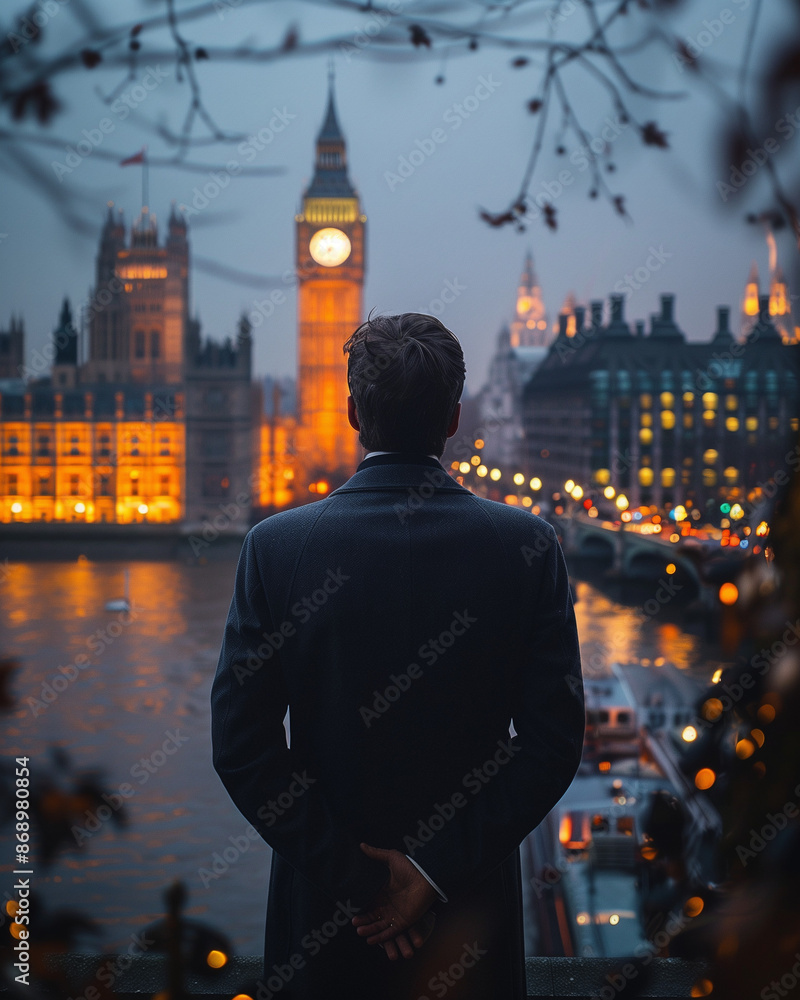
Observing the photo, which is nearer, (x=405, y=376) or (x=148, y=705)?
(x=405, y=376)

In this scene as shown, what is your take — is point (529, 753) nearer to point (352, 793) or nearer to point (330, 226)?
point (352, 793)

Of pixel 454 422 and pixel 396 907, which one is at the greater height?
pixel 454 422

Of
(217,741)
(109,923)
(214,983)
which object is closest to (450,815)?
(217,741)

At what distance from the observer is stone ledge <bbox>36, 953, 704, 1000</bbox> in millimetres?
1336

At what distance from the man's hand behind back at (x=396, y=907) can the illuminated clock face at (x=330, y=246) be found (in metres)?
41.6

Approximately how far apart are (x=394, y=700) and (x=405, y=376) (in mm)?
349

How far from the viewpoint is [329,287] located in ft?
144

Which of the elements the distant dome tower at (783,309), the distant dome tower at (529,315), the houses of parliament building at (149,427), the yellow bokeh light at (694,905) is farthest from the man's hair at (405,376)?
the distant dome tower at (529,315)

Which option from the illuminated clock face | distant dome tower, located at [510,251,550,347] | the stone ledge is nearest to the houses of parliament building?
the illuminated clock face

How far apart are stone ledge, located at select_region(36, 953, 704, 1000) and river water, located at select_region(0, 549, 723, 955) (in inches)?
2.0

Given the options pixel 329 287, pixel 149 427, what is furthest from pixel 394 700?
pixel 329 287

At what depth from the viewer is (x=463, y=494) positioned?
1.08m

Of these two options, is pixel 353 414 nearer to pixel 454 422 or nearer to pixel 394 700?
pixel 454 422

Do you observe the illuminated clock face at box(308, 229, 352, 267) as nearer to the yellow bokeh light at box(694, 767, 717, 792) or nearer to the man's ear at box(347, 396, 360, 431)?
the man's ear at box(347, 396, 360, 431)
